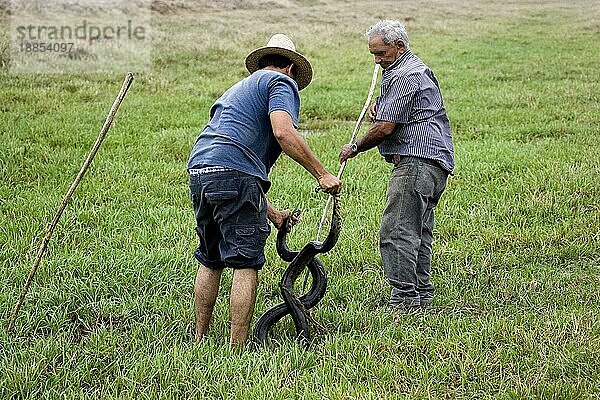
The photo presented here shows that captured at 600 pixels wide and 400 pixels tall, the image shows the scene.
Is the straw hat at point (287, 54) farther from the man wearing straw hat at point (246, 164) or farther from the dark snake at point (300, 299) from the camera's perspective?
the dark snake at point (300, 299)

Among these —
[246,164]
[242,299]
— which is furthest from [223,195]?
[242,299]

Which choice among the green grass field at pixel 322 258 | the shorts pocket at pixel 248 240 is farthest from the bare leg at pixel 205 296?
the shorts pocket at pixel 248 240

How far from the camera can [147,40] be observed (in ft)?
69.4

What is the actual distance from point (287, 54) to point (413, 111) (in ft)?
3.61

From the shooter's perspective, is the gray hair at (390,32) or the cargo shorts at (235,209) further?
the gray hair at (390,32)

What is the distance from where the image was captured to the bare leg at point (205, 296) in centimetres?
477

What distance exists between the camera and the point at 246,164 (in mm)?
4469

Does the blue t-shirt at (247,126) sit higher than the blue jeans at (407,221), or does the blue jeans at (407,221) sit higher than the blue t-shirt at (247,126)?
the blue t-shirt at (247,126)

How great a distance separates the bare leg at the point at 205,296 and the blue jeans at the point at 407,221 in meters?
1.31

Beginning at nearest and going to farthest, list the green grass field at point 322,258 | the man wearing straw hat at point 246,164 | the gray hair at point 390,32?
the green grass field at point 322,258
the man wearing straw hat at point 246,164
the gray hair at point 390,32

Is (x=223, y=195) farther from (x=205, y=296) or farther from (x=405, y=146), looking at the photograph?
(x=405, y=146)

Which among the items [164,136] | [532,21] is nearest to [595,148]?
[164,136]

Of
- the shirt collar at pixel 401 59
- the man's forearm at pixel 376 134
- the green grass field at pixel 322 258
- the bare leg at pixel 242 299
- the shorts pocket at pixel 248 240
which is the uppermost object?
the shirt collar at pixel 401 59

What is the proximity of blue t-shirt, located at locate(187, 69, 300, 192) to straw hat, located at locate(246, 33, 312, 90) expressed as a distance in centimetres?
15
